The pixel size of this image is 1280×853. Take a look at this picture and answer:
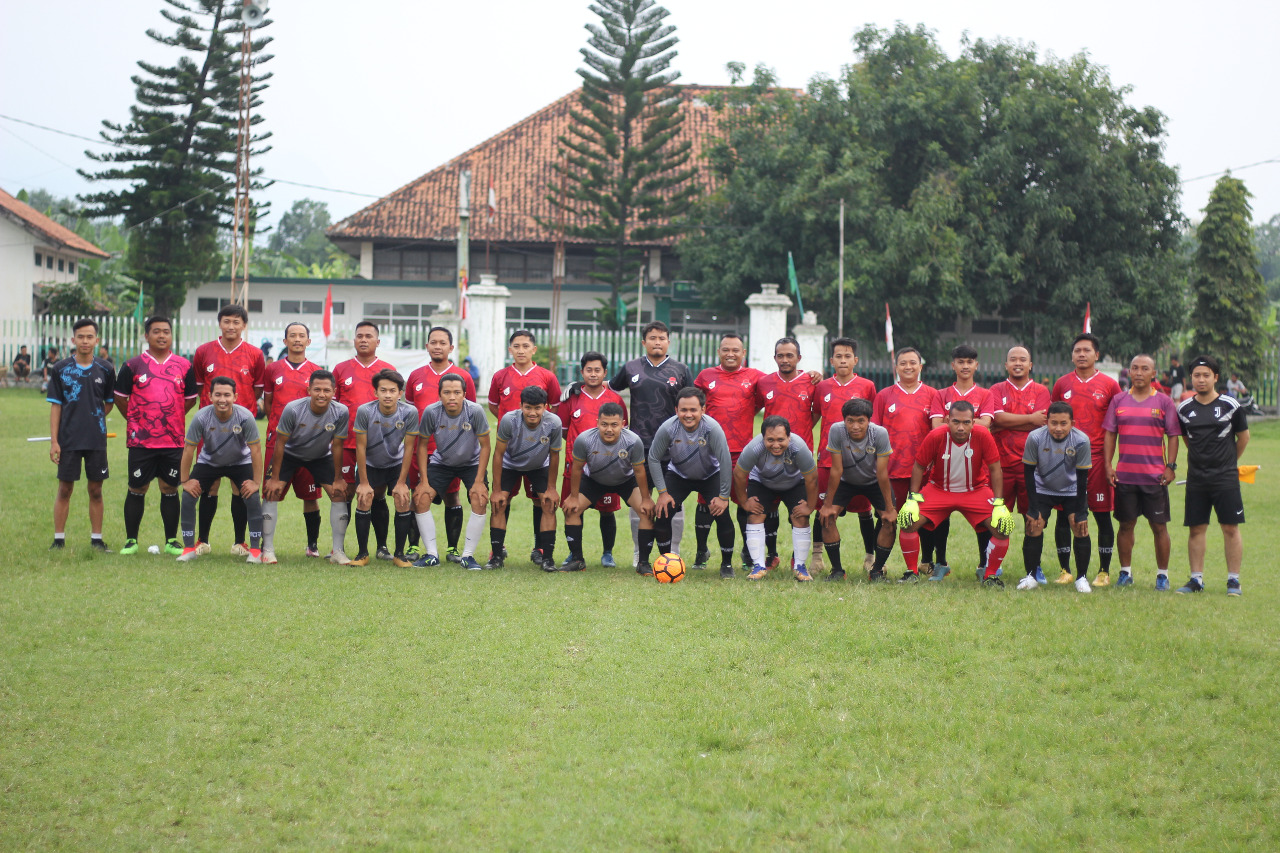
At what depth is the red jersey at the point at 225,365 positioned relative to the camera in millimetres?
9320

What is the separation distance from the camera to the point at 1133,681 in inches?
230

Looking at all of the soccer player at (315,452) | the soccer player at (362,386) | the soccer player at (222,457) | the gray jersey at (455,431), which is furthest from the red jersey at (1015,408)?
the soccer player at (222,457)

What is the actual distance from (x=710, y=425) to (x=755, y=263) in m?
20.3

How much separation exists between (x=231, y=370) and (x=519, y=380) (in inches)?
96.8

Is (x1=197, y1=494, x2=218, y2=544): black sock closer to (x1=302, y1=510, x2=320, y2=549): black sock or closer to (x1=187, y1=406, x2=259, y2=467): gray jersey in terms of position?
(x1=187, y1=406, x2=259, y2=467): gray jersey

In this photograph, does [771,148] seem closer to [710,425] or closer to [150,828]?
[710,425]

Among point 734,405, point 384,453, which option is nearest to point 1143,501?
point 734,405

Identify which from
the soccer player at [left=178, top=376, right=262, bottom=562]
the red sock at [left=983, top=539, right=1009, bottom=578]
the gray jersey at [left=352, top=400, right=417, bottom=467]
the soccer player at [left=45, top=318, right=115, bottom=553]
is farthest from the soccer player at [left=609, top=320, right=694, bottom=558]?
the soccer player at [left=45, top=318, right=115, bottom=553]

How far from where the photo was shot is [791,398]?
30.6ft

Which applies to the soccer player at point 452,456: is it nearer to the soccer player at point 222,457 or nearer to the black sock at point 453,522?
the black sock at point 453,522

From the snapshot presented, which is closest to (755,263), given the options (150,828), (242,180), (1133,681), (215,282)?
(242,180)

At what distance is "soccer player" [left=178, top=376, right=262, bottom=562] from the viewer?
866 cm

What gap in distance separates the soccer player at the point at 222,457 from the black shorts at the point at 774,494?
13.1 feet

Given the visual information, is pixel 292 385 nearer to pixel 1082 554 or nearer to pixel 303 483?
pixel 303 483
